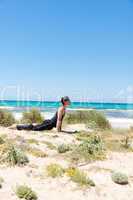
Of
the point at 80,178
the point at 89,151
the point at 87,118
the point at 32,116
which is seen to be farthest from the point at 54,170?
the point at 87,118

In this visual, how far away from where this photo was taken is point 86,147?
35.2 ft

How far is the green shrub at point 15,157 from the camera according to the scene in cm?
930

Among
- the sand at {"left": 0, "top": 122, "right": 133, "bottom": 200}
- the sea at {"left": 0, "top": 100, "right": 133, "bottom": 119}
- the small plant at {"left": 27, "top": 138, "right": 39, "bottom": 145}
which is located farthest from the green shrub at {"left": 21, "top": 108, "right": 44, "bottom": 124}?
→ the sand at {"left": 0, "top": 122, "right": 133, "bottom": 200}

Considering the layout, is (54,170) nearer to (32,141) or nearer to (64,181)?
(64,181)

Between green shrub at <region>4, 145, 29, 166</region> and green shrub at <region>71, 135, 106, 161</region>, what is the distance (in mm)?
1295

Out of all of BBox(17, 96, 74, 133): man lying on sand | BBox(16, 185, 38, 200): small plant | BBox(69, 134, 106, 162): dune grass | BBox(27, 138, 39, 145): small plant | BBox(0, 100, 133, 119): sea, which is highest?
BBox(17, 96, 74, 133): man lying on sand

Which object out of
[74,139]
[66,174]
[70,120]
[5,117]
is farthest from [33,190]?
[70,120]

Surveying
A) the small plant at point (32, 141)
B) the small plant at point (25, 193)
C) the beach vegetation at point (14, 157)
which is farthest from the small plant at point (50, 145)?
the small plant at point (25, 193)

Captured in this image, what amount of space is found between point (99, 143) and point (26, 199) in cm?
400

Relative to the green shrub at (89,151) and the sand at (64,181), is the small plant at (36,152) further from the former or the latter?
the green shrub at (89,151)

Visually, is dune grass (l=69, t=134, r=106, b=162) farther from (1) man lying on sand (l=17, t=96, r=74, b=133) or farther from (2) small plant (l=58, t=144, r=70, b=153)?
(1) man lying on sand (l=17, t=96, r=74, b=133)

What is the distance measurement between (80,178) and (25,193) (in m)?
1.36

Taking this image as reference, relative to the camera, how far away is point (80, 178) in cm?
865

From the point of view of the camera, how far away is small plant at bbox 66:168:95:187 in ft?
28.1
